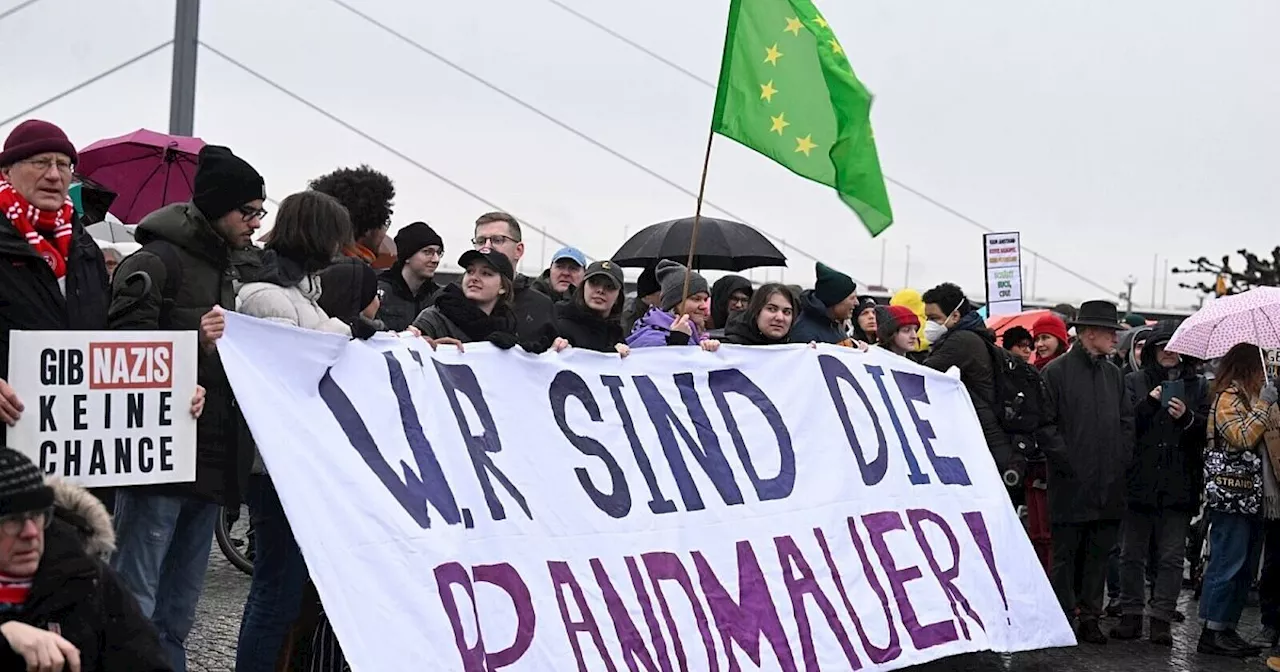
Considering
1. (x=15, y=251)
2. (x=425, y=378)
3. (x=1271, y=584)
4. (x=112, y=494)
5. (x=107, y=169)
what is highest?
(x=107, y=169)

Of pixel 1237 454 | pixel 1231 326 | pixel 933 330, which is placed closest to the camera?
pixel 1237 454

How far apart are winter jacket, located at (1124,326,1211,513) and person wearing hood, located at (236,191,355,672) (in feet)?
17.5

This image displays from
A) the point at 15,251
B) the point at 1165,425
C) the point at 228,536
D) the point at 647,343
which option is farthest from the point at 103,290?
the point at 1165,425

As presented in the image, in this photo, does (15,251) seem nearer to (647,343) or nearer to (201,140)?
(647,343)

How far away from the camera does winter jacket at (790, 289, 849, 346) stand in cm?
775

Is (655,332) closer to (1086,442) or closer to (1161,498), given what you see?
(1086,442)

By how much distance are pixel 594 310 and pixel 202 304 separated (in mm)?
2444

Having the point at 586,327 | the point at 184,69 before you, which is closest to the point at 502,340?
→ the point at 586,327

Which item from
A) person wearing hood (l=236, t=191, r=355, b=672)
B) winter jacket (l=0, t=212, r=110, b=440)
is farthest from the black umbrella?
winter jacket (l=0, t=212, r=110, b=440)

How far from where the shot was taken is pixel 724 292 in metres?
8.81

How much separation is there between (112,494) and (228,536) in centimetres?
370

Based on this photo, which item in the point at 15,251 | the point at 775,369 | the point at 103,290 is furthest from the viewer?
the point at 775,369

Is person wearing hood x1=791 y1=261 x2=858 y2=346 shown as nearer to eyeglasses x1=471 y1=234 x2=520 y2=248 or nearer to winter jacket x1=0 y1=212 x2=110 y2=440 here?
eyeglasses x1=471 y1=234 x2=520 y2=248

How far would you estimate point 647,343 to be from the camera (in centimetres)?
712
